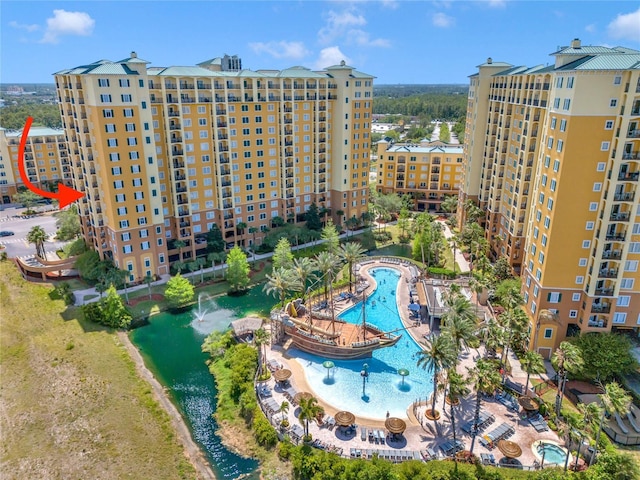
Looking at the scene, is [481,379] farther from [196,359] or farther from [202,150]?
[202,150]

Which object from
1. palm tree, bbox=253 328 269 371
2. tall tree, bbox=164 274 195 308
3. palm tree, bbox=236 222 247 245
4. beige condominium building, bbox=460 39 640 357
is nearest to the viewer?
beige condominium building, bbox=460 39 640 357

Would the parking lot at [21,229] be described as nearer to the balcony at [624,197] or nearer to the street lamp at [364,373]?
the street lamp at [364,373]

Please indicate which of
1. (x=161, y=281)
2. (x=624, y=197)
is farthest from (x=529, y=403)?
(x=161, y=281)

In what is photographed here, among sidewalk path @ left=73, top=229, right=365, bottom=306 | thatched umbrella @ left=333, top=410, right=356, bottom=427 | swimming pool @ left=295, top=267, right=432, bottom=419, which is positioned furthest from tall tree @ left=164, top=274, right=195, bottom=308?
thatched umbrella @ left=333, top=410, right=356, bottom=427

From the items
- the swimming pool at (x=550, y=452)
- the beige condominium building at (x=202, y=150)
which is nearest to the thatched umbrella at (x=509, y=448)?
the swimming pool at (x=550, y=452)

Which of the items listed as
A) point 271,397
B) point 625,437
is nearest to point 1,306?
point 271,397

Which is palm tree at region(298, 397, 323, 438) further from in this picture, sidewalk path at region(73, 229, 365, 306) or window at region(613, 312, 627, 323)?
sidewalk path at region(73, 229, 365, 306)

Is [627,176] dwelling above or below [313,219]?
above
